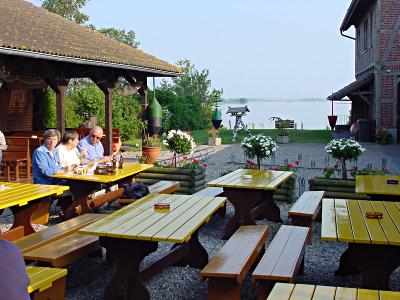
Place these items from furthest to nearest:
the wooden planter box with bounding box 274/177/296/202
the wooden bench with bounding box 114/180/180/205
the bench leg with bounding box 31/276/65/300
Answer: the wooden planter box with bounding box 274/177/296/202 → the wooden bench with bounding box 114/180/180/205 → the bench leg with bounding box 31/276/65/300

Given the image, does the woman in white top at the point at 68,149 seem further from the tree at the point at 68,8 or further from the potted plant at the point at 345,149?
the tree at the point at 68,8

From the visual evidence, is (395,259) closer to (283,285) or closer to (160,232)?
(283,285)

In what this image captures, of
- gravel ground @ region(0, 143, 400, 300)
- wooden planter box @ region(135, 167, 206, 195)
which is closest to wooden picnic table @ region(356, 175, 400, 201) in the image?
gravel ground @ region(0, 143, 400, 300)

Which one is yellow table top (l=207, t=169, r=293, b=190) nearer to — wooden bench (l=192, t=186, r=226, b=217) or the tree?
wooden bench (l=192, t=186, r=226, b=217)

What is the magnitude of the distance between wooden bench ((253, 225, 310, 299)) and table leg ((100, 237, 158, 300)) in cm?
90

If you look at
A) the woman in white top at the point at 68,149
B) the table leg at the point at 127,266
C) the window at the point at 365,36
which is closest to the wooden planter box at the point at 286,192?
the woman in white top at the point at 68,149

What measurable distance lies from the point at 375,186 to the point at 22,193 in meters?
4.04

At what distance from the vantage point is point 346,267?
571 centimetres

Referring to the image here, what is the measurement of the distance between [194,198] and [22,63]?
5.98 meters

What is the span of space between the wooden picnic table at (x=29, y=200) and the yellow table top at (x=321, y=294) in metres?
3.26

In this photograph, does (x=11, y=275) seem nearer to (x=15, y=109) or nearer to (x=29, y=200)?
(x=29, y=200)

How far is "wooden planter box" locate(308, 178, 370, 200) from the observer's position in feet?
26.5

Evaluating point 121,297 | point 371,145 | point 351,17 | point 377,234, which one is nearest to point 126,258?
point 121,297

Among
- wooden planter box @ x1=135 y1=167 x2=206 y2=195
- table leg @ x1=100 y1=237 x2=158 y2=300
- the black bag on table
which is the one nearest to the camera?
table leg @ x1=100 y1=237 x2=158 y2=300
